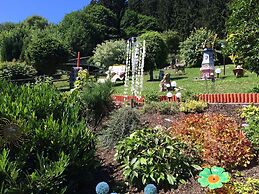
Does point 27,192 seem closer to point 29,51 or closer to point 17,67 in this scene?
point 17,67

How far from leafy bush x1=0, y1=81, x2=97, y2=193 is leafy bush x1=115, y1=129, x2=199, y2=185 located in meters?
0.53

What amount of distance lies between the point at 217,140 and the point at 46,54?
803 inches

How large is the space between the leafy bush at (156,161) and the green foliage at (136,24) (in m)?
46.0

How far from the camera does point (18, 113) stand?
4.69 meters

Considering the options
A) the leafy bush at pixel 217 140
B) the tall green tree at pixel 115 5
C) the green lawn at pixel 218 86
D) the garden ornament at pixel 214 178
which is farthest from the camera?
the tall green tree at pixel 115 5

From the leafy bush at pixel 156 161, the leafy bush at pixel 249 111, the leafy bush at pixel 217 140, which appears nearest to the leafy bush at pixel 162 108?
the leafy bush at pixel 249 111

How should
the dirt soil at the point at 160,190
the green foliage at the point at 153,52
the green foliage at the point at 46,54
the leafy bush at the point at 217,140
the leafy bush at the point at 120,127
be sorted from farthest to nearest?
the green foliage at the point at 46,54 < the green foliage at the point at 153,52 < the leafy bush at the point at 120,127 < the leafy bush at the point at 217,140 < the dirt soil at the point at 160,190

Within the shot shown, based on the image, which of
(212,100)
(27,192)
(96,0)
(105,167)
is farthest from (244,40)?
(96,0)

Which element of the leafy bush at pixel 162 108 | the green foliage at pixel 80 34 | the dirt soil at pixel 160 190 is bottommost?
the dirt soil at pixel 160 190

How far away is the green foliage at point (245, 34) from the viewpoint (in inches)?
439

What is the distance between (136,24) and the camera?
52.6 meters

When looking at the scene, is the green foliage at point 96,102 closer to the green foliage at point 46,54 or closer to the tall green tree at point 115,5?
the green foliage at point 46,54

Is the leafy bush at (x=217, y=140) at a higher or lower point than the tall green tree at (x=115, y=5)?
lower

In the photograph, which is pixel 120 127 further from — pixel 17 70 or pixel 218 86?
pixel 17 70
